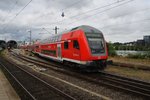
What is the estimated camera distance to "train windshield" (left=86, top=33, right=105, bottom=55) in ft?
51.3

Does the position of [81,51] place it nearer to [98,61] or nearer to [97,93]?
[98,61]

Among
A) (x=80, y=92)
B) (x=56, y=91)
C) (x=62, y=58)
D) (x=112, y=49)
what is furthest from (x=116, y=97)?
(x=112, y=49)

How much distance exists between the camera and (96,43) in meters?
16.1

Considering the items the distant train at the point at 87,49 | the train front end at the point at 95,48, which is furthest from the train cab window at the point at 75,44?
the train front end at the point at 95,48

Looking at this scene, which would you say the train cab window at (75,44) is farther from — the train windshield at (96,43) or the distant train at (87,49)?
the train windshield at (96,43)

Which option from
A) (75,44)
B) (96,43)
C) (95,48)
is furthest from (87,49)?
→ (75,44)

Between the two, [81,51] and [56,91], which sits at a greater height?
[81,51]

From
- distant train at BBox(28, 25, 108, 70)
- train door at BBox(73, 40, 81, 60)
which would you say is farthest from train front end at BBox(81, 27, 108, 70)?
train door at BBox(73, 40, 81, 60)

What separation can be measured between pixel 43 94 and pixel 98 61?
20.8ft

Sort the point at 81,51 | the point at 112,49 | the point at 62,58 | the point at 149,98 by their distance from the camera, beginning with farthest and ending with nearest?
the point at 112,49 < the point at 62,58 < the point at 81,51 < the point at 149,98

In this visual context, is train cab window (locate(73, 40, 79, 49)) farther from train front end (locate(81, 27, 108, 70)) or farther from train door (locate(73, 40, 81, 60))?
train front end (locate(81, 27, 108, 70))

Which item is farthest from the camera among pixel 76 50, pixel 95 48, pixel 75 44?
pixel 75 44

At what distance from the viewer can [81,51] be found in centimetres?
1546

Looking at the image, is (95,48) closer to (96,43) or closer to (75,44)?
(96,43)
